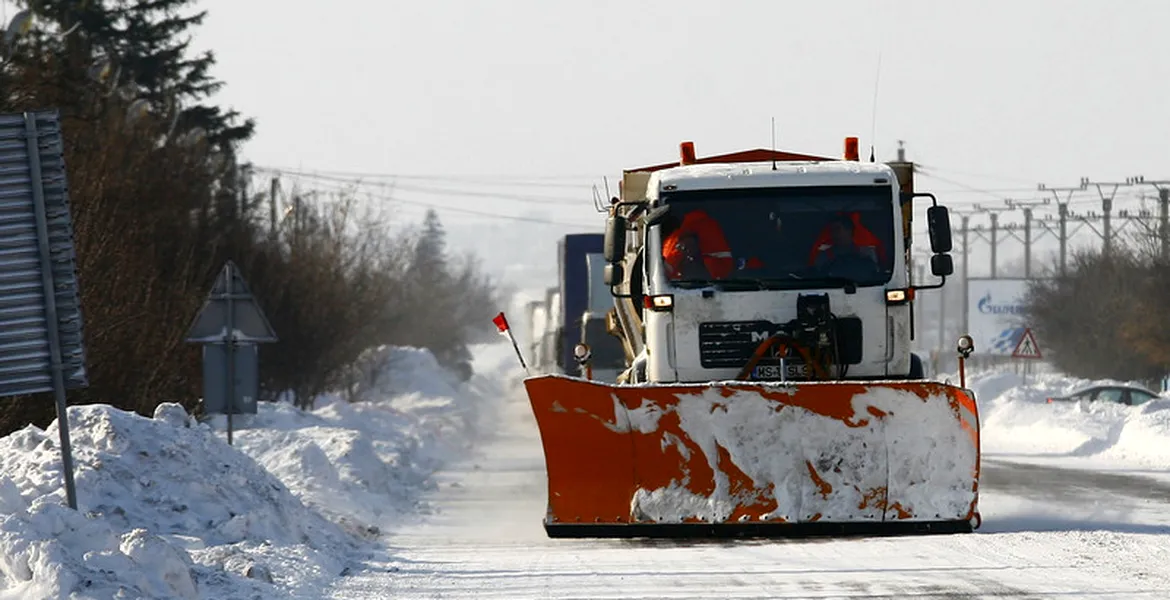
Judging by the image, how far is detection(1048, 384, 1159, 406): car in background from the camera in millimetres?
45875

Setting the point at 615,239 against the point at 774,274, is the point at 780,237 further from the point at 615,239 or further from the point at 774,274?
the point at 615,239

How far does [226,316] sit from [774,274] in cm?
632

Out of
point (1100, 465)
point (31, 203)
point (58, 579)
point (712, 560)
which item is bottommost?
point (1100, 465)

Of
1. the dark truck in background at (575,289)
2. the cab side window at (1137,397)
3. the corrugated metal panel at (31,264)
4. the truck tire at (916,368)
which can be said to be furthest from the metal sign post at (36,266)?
the cab side window at (1137,397)

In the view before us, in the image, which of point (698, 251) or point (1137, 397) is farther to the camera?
point (1137, 397)

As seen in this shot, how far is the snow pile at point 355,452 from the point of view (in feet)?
66.9

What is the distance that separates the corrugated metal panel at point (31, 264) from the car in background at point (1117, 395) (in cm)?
3762

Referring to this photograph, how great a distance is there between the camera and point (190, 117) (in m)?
44.5

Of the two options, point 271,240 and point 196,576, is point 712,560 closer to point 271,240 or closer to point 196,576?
point 196,576

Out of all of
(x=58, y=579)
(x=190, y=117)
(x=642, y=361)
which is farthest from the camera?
(x=190, y=117)

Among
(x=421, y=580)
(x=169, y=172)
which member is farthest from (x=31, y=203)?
(x=169, y=172)

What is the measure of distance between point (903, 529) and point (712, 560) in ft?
4.74

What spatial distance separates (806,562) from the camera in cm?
1222

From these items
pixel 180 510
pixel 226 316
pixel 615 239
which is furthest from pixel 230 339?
pixel 615 239
